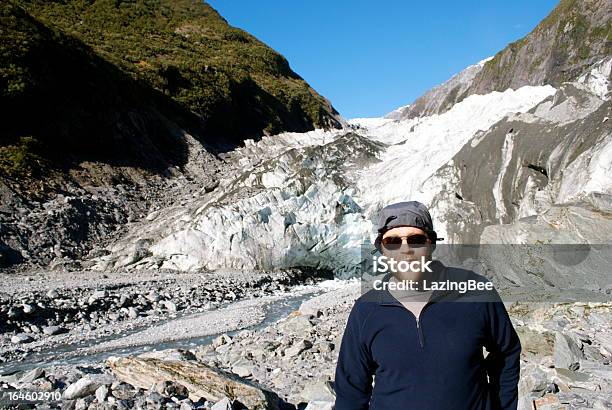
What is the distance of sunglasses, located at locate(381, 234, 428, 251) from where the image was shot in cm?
269

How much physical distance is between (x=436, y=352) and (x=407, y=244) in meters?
0.59

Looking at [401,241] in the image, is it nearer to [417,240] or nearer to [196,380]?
[417,240]

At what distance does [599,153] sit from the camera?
13383 millimetres

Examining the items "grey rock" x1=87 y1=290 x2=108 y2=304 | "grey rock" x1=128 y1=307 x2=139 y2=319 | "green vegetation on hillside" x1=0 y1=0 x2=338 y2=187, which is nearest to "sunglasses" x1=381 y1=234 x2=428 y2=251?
"grey rock" x1=128 y1=307 x2=139 y2=319

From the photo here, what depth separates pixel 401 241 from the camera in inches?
107

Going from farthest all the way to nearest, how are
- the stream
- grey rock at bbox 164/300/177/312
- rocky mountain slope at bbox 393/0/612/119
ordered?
Result: rocky mountain slope at bbox 393/0/612/119 → grey rock at bbox 164/300/177/312 → the stream

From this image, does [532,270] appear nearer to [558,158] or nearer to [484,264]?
[484,264]

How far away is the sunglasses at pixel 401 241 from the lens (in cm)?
269

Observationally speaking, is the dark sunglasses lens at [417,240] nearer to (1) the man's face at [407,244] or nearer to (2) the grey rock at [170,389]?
(1) the man's face at [407,244]

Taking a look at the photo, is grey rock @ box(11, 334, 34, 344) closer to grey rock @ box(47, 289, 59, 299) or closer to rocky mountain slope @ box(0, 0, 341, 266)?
grey rock @ box(47, 289, 59, 299)

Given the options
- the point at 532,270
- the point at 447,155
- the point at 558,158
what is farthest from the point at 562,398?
the point at 447,155

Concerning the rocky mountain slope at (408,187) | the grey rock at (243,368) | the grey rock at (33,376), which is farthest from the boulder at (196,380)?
the rocky mountain slope at (408,187)

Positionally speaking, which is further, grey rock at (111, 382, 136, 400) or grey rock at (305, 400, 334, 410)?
grey rock at (111, 382, 136, 400)

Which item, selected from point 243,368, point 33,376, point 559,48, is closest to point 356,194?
point 243,368
